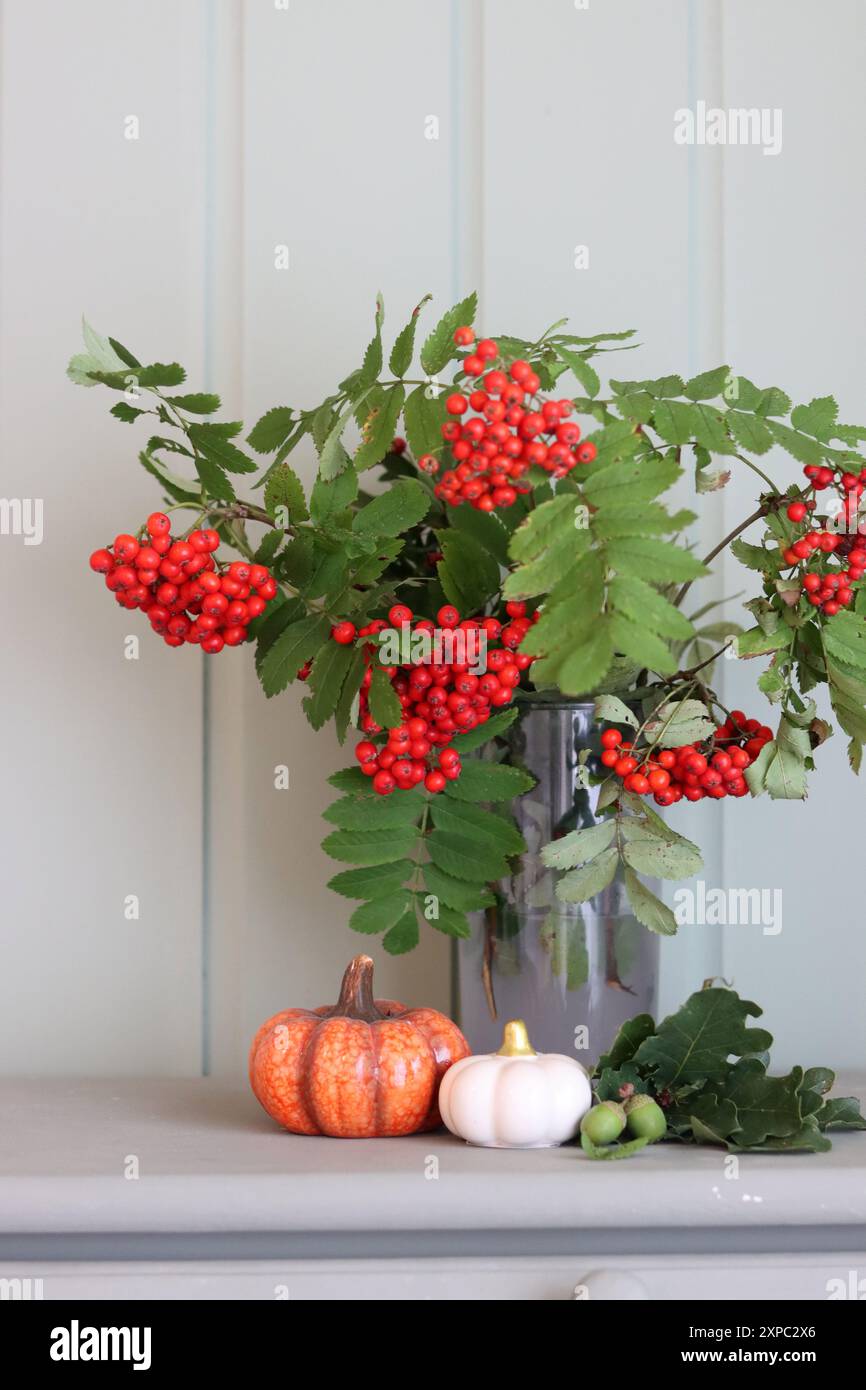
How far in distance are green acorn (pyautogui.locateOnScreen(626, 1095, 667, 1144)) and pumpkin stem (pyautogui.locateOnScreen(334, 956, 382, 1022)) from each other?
0.60 ft

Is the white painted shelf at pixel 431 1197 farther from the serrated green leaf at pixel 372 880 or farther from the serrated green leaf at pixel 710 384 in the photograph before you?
the serrated green leaf at pixel 710 384

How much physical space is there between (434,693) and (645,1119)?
0.30 metres

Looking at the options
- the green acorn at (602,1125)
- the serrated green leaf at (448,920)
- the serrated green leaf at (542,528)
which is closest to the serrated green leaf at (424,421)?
the serrated green leaf at (542,528)

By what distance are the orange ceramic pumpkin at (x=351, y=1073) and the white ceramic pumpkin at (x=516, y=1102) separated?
0.03m

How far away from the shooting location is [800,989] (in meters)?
1.16

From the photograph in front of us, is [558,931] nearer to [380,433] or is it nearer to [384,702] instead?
[384,702]

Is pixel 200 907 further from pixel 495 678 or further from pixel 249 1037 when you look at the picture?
pixel 495 678

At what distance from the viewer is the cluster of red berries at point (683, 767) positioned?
0.84 meters

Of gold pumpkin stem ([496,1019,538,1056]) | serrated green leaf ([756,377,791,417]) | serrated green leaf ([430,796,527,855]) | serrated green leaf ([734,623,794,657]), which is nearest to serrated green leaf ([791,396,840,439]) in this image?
serrated green leaf ([756,377,791,417])

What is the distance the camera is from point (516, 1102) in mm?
771

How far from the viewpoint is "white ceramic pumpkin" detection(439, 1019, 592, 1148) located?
2.53ft

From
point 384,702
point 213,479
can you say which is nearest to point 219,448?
point 213,479

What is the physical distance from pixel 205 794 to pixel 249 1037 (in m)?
0.23
